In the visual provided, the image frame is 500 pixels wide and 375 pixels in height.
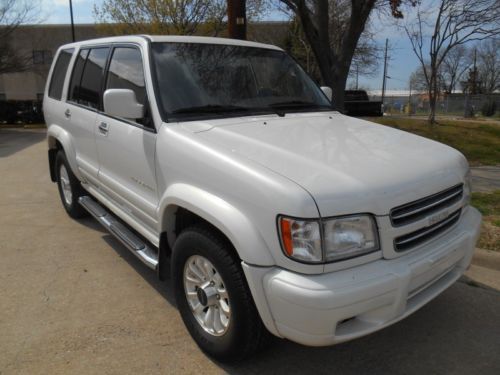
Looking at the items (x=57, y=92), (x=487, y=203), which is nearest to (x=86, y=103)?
(x=57, y=92)

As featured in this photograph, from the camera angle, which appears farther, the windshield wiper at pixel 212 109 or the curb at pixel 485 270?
the curb at pixel 485 270

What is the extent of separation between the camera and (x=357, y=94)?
87.5 feet

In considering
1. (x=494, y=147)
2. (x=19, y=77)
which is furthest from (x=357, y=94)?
(x=19, y=77)

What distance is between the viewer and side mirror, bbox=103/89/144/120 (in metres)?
3.07

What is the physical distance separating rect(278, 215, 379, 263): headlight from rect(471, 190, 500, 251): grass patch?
105 inches

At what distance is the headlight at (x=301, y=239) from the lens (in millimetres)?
2174

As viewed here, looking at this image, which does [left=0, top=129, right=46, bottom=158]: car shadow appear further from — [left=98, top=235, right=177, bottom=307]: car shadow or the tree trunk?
the tree trunk

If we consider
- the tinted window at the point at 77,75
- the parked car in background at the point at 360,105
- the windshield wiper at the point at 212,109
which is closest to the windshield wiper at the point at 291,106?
the windshield wiper at the point at 212,109

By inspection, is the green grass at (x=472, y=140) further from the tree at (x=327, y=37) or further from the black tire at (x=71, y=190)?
the black tire at (x=71, y=190)

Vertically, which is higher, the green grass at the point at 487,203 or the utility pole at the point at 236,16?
the utility pole at the point at 236,16

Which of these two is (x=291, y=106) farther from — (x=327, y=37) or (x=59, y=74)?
(x=327, y=37)

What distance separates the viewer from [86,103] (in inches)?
174

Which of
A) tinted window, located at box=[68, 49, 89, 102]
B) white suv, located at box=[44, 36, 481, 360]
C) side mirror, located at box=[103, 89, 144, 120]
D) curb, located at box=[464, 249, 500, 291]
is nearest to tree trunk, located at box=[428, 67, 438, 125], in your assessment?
curb, located at box=[464, 249, 500, 291]

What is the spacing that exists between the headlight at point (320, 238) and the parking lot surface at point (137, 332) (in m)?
0.91
